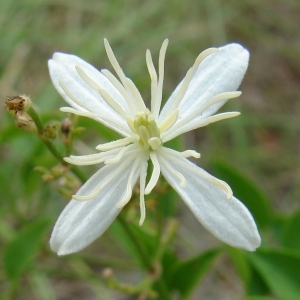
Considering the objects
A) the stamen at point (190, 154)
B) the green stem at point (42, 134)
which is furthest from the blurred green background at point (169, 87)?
the stamen at point (190, 154)

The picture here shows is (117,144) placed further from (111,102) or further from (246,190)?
(246,190)

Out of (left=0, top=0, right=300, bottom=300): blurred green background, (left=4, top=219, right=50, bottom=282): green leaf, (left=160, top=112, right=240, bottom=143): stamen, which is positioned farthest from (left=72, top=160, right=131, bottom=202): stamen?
(left=0, top=0, right=300, bottom=300): blurred green background

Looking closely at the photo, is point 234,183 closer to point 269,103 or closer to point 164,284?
point 164,284

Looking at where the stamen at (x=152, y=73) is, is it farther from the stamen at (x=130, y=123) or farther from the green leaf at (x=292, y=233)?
the green leaf at (x=292, y=233)

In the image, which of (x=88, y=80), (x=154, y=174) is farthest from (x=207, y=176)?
(x=88, y=80)

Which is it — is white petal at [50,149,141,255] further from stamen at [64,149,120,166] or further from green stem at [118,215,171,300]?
green stem at [118,215,171,300]

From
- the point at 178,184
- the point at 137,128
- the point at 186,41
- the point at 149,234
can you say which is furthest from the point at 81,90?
the point at 186,41
